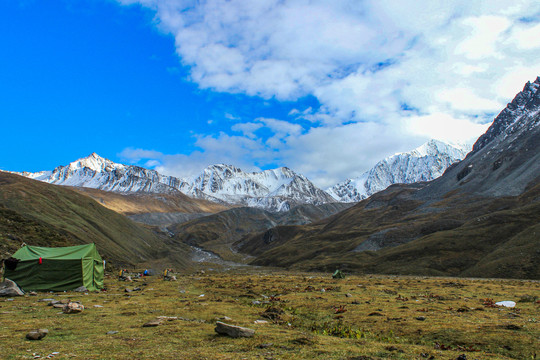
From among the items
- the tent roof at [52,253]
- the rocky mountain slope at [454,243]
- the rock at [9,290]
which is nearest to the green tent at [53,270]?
the tent roof at [52,253]

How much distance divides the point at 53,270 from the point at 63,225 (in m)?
56.4

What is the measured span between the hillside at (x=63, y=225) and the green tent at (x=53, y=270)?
11694mm

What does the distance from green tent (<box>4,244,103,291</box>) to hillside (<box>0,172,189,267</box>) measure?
38.4 ft

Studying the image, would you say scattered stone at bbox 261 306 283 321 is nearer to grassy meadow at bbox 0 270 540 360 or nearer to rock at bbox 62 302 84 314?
grassy meadow at bbox 0 270 540 360

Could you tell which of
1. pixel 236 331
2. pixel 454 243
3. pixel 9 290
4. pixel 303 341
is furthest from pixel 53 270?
pixel 454 243

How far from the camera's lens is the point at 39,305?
22625 millimetres

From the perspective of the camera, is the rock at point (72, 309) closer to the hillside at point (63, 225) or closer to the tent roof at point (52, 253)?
the tent roof at point (52, 253)

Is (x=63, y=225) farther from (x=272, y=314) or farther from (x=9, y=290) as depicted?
(x=272, y=314)

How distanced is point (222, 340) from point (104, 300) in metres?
18.4

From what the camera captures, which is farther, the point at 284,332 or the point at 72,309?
the point at 72,309

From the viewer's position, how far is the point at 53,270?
33062 mm

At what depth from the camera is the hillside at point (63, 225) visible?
5416 cm

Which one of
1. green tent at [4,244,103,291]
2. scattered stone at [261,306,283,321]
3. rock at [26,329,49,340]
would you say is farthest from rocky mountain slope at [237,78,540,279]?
rock at [26,329,49,340]

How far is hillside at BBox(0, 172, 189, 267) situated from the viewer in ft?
178
